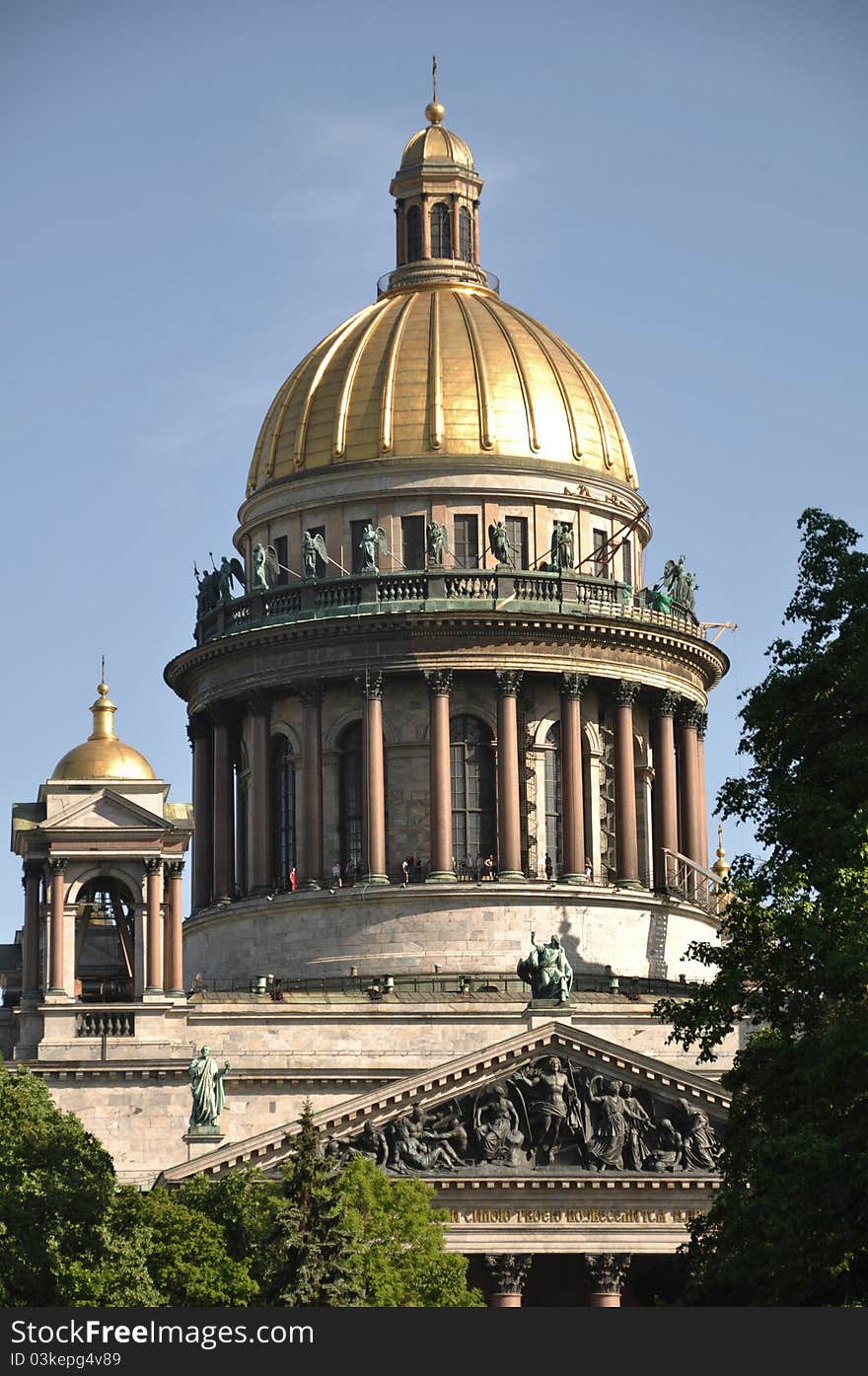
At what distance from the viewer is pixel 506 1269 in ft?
324

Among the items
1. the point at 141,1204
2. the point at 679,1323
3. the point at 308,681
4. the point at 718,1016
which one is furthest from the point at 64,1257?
the point at 308,681

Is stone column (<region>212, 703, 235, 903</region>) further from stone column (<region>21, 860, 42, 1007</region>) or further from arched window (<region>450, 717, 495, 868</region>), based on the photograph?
stone column (<region>21, 860, 42, 1007</region>)

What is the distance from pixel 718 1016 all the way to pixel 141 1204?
20.0 metres

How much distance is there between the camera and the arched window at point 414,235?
126469 mm

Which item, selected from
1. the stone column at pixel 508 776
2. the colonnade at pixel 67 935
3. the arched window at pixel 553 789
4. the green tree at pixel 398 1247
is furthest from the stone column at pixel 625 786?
the green tree at pixel 398 1247

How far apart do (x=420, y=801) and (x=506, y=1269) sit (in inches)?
843

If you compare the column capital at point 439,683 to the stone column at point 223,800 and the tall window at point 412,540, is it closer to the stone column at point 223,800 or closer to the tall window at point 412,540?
the tall window at point 412,540

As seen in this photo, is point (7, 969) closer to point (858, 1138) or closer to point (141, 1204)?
point (141, 1204)

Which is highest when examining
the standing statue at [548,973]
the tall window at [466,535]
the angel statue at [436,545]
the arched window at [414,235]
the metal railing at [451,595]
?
the arched window at [414,235]

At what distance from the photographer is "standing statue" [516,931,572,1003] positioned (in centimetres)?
10362

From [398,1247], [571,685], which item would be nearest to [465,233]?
[571,685]

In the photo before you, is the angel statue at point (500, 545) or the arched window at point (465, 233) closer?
the angel statue at point (500, 545)

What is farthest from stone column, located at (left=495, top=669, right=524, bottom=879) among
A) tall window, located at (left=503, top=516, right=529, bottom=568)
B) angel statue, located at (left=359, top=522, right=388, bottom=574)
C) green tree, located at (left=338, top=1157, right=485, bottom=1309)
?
green tree, located at (left=338, top=1157, right=485, bottom=1309)

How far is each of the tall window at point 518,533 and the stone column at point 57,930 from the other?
22.0m
